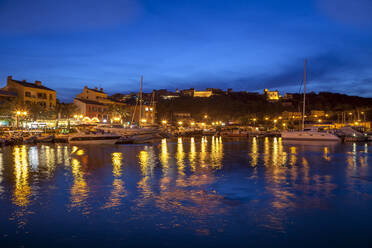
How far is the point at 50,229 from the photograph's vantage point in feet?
33.7

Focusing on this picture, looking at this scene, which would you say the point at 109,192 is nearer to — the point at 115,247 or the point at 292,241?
the point at 115,247

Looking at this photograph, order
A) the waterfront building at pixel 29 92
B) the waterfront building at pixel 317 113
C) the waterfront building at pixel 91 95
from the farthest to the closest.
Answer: the waterfront building at pixel 317 113
the waterfront building at pixel 91 95
the waterfront building at pixel 29 92

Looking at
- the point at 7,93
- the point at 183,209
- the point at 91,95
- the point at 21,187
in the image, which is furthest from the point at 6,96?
the point at 183,209

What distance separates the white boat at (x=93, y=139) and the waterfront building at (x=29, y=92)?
19.7 metres

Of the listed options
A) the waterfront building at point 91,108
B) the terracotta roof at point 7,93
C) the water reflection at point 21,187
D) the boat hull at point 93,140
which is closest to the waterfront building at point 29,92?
the terracotta roof at point 7,93

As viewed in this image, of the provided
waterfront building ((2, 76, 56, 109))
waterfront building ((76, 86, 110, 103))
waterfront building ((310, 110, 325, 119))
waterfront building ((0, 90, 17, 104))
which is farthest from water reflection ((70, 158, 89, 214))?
waterfront building ((310, 110, 325, 119))

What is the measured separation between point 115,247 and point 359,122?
401ft

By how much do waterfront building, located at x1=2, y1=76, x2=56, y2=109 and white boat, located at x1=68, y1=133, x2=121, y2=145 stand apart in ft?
64.7

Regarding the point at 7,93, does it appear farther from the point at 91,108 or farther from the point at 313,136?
the point at 313,136

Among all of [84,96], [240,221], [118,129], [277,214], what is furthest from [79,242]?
[84,96]

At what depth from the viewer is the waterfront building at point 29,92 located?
216 ft

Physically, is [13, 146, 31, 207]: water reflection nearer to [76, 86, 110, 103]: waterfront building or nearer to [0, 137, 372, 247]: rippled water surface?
[0, 137, 372, 247]: rippled water surface

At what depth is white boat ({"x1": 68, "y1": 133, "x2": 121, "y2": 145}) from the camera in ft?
162

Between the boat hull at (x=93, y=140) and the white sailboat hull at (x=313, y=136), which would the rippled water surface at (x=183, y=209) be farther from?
the white sailboat hull at (x=313, y=136)
